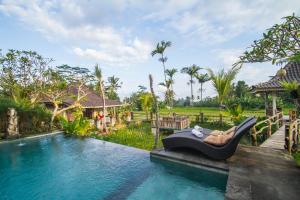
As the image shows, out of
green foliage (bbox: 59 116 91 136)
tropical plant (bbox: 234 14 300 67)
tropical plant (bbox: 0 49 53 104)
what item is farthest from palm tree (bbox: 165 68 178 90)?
tropical plant (bbox: 234 14 300 67)

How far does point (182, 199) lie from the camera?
530 centimetres

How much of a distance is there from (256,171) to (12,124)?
1586 centimetres

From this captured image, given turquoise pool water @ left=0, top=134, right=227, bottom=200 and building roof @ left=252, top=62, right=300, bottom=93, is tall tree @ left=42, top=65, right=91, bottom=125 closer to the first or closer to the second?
turquoise pool water @ left=0, top=134, right=227, bottom=200

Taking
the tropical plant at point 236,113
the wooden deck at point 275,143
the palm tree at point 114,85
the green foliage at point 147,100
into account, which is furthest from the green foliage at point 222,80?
the palm tree at point 114,85

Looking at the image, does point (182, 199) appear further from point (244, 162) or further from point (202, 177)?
point (244, 162)

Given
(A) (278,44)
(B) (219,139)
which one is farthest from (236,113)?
(A) (278,44)

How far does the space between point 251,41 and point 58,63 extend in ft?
75.7

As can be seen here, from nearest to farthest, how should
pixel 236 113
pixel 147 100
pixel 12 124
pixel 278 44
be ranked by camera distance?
1. pixel 278 44
2. pixel 12 124
3. pixel 236 113
4. pixel 147 100

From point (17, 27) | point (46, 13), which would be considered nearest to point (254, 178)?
point (46, 13)

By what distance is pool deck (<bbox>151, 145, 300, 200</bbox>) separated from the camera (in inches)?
175

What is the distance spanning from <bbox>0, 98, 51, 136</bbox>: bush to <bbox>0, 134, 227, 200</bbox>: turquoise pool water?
5284mm

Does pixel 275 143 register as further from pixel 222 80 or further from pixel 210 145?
pixel 222 80

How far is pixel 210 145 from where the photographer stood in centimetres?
728

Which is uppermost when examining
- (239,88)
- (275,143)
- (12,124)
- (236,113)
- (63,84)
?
(239,88)
